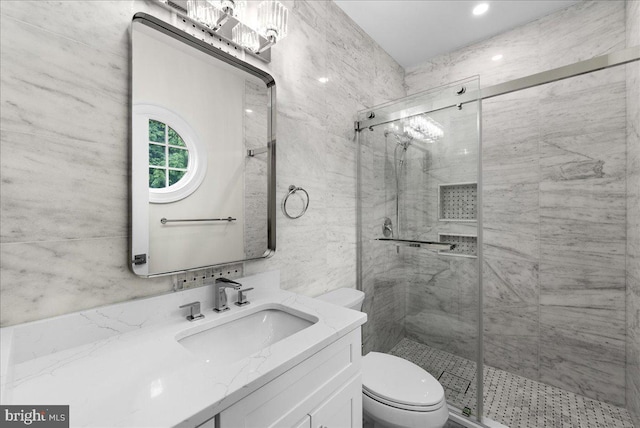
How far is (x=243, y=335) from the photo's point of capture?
1.11m

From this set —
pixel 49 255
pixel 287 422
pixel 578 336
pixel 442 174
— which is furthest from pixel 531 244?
pixel 49 255

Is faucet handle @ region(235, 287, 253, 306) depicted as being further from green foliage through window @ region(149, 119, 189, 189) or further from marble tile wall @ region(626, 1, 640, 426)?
marble tile wall @ region(626, 1, 640, 426)

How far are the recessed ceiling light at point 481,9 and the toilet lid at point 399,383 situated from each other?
7.48ft

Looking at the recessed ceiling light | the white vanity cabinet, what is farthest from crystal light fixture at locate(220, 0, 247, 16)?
the recessed ceiling light

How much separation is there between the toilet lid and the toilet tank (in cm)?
30

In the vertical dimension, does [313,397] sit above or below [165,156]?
below

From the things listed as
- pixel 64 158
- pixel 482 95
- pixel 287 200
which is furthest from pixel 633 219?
pixel 64 158

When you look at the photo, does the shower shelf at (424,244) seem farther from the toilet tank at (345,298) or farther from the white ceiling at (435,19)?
the white ceiling at (435,19)

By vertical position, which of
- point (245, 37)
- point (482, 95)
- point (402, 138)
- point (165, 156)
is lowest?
point (165, 156)

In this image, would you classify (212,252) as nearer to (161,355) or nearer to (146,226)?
(146,226)

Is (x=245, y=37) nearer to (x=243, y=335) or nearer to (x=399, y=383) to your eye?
(x=243, y=335)

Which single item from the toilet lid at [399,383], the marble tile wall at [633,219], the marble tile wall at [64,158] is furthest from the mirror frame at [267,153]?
the marble tile wall at [633,219]

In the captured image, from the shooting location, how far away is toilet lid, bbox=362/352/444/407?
1243mm

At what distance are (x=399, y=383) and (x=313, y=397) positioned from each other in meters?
0.68
